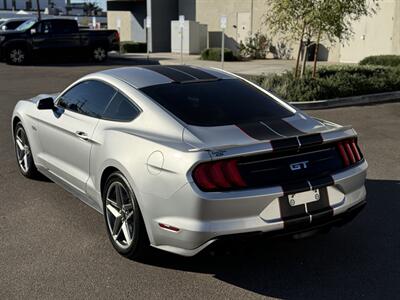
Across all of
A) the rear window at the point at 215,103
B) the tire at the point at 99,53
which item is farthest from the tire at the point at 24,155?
the tire at the point at 99,53

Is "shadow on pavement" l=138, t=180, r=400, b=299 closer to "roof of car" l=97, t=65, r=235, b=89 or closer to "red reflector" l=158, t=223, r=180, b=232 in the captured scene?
"red reflector" l=158, t=223, r=180, b=232

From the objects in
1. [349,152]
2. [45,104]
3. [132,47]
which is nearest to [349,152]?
[349,152]

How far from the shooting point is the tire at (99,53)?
80.8 feet

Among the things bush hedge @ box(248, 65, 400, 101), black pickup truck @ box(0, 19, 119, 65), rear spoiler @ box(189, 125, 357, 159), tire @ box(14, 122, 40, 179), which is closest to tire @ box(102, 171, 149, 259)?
rear spoiler @ box(189, 125, 357, 159)

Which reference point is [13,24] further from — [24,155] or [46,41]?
[24,155]

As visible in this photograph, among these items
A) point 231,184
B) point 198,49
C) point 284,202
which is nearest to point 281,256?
point 284,202

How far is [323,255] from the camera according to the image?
4141 mm

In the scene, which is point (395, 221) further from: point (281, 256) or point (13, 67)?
point (13, 67)

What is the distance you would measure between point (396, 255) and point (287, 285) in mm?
1086

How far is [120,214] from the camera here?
161 inches

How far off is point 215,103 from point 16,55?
68.6ft

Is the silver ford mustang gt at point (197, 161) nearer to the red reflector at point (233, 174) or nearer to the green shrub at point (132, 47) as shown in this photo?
A: the red reflector at point (233, 174)

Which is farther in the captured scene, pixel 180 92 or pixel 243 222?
pixel 180 92

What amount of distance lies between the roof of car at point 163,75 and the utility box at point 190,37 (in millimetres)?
24882
